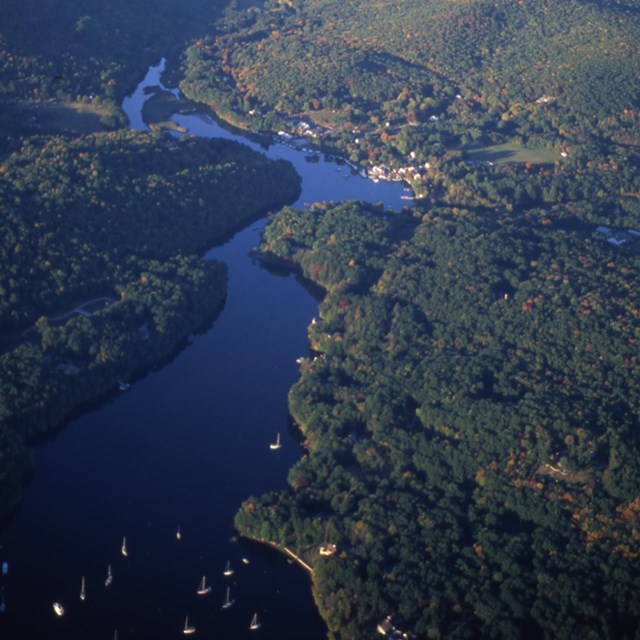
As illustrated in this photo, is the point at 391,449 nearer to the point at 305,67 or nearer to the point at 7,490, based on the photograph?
the point at 7,490

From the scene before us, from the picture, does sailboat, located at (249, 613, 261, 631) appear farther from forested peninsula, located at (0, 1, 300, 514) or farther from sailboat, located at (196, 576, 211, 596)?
forested peninsula, located at (0, 1, 300, 514)

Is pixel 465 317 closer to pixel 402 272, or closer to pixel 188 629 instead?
pixel 402 272

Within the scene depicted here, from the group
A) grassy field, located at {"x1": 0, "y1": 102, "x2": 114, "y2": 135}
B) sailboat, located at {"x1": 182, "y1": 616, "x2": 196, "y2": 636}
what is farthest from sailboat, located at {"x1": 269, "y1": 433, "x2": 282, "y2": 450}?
grassy field, located at {"x1": 0, "y1": 102, "x2": 114, "y2": 135}

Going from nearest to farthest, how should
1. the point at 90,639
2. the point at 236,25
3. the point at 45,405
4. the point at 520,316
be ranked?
the point at 90,639
the point at 45,405
the point at 520,316
the point at 236,25

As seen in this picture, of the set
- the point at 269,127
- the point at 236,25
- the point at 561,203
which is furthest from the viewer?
the point at 236,25

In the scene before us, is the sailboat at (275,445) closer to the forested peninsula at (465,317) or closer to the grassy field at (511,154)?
the forested peninsula at (465,317)

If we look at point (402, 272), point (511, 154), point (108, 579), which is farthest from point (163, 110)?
point (108, 579)

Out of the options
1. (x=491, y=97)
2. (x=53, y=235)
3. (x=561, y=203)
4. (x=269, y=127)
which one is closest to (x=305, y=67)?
(x=269, y=127)

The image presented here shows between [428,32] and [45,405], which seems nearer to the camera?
[45,405]
